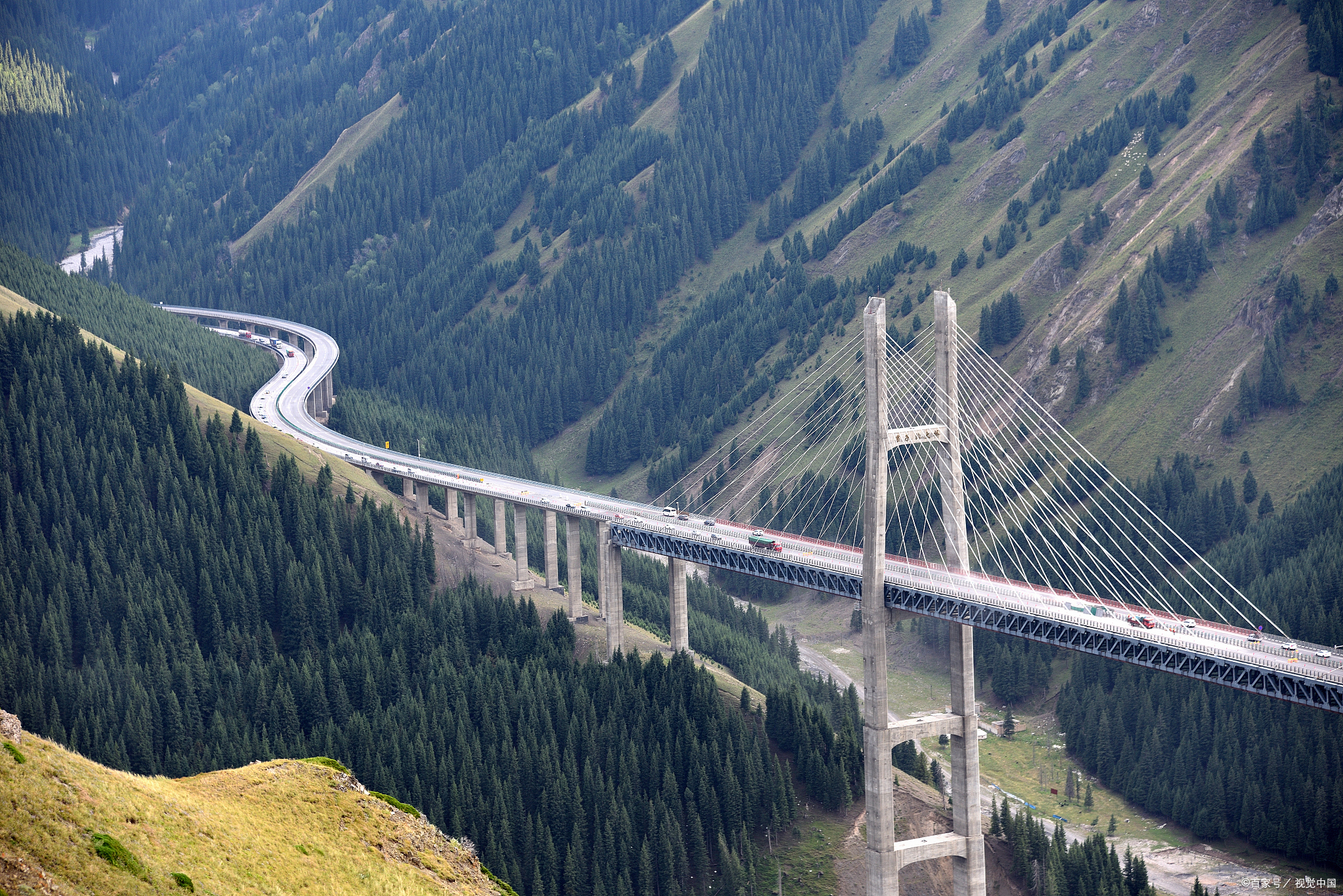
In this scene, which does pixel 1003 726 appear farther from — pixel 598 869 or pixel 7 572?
pixel 7 572

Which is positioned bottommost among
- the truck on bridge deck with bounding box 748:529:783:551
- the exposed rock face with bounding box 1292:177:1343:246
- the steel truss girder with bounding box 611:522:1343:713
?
the steel truss girder with bounding box 611:522:1343:713

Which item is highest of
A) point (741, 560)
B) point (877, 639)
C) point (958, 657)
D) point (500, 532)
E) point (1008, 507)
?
point (741, 560)

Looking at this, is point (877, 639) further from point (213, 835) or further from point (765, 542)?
point (213, 835)

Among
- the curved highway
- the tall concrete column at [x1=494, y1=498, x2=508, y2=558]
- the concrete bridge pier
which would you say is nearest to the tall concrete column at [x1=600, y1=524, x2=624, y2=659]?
the concrete bridge pier

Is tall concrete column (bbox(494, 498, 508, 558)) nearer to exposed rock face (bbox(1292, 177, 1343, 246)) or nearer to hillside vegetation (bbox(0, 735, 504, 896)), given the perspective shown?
hillside vegetation (bbox(0, 735, 504, 896))

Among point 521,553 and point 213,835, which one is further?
point 521,553

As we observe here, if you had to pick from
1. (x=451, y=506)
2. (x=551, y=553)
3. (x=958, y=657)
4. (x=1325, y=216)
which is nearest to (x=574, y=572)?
(x=551, y=553)

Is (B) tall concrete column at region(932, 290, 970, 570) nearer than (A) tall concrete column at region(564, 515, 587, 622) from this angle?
Yes
